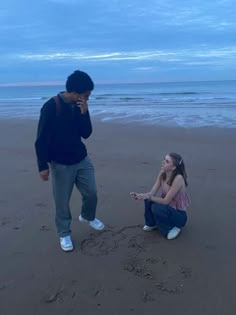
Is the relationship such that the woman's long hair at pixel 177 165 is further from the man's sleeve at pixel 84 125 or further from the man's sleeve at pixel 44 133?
the man's sleeve at pixel 44 133

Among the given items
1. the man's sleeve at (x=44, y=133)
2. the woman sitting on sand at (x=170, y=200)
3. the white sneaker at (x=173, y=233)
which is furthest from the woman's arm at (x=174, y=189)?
the man's sleeve at (x=44, y=133)

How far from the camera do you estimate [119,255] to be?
12.2 ft

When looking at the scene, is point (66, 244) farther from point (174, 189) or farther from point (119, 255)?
point (174, 189)

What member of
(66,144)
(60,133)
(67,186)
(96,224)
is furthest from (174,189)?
(60,133)

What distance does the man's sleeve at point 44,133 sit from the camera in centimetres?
358

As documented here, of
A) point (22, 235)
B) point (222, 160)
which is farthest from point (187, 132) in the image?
point (22, 235)

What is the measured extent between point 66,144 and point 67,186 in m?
0.45

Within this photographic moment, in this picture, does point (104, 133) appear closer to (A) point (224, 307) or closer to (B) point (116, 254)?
(B) point (116, 254)

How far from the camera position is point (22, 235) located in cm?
422

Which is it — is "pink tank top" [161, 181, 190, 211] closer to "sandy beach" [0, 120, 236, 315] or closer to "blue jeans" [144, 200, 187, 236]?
"blue jeans" [144, 200, 187, 236]

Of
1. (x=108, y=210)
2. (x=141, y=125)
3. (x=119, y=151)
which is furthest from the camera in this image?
(x=141, y=125)

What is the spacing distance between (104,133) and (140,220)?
719 cm

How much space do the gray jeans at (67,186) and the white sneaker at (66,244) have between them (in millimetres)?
44

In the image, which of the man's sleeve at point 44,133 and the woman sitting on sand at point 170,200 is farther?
the woman sitting on sand at point 170,200
